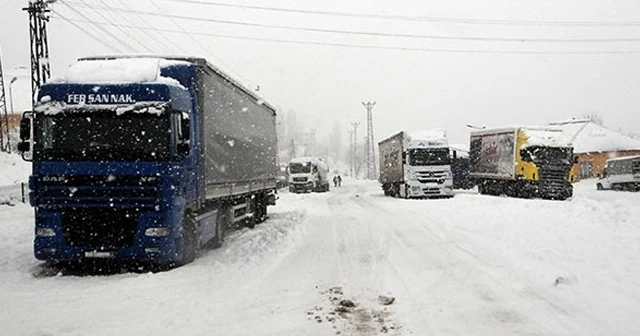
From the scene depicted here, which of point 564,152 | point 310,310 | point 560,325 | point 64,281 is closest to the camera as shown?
point 560,325

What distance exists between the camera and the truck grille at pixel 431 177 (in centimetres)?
2938

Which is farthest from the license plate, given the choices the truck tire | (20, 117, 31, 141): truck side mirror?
the truck tire

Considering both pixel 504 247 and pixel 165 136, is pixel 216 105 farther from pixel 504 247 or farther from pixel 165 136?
pixel 504 247

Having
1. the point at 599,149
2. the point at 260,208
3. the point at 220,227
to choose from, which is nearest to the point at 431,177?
the point at 260,208

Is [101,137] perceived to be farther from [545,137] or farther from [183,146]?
[545,137]

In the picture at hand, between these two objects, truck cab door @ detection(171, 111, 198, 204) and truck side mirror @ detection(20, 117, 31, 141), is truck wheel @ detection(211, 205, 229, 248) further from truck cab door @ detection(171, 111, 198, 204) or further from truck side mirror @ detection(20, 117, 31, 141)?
truck side mirror @ detection(20, 117, 31, 141)

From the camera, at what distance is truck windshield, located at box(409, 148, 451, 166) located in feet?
96.8

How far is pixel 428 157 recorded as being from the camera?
29.5 m

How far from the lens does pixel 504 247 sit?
36.0 ft

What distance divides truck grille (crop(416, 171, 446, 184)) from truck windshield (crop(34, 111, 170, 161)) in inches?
862

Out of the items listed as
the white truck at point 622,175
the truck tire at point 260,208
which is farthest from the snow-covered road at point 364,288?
the white truck at point 622,175

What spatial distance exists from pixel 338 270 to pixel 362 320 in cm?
315

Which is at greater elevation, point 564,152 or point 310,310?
point 564,152

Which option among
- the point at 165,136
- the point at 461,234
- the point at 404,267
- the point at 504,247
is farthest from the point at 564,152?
the point at 165,136
